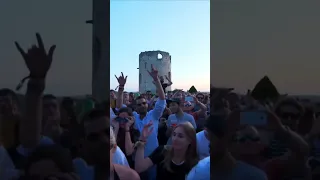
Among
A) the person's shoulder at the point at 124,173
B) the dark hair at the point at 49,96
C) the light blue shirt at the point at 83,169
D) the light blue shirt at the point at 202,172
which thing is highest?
the dark hair at the point at 49,96

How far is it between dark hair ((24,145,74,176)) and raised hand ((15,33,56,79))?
341 mm

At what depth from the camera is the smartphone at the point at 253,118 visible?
1.50 m

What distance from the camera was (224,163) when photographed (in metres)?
1.45

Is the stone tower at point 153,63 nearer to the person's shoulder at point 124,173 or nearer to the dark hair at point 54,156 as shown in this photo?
the person's shoulder at point 124,173

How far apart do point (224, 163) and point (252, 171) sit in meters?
0.15

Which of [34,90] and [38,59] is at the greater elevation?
[38,59]

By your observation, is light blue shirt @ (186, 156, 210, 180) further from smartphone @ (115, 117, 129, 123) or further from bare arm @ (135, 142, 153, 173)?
smartphone @ (115, 117, 129, 123)

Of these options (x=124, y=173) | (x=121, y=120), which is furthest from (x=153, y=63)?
(x=124, y=173)

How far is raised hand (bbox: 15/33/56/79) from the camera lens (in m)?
1.63

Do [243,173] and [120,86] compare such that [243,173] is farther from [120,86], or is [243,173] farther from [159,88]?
[120,86]

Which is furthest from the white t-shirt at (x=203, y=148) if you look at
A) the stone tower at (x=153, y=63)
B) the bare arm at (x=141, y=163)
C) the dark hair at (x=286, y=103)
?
the stone tower at (x=153, y=63)

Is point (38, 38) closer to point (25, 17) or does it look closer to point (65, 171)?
point (25, 17)

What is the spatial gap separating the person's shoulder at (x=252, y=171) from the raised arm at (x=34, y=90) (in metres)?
0.95

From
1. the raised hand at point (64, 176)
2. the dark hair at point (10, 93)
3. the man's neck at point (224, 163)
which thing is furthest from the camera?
the dark hair at point (10, 93)
